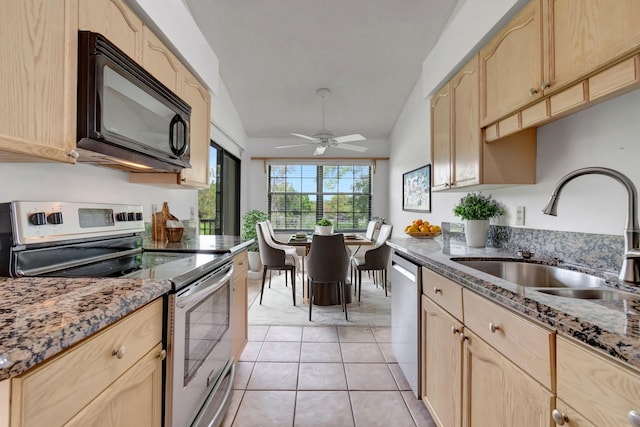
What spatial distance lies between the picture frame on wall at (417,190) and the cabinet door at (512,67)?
213 cm

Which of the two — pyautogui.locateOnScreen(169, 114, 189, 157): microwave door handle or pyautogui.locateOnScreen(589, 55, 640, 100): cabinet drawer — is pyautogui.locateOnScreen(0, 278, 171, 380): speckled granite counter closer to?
pyautogui.locateOnScreen(169, 114, 189, 157): microwave door handle

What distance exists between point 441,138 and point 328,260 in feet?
5.13

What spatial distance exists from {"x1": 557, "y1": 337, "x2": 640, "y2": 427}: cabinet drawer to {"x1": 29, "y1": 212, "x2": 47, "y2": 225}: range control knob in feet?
5.52

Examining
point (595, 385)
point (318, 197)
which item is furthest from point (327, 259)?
point (318, 197)

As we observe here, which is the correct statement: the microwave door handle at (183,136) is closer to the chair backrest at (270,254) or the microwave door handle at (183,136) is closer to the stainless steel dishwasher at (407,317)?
the stainless steel dishwasher at (407,317)

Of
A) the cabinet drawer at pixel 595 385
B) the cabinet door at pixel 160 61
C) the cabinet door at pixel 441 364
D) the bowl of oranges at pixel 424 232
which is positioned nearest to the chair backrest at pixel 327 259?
the bowl of oranges at pixel 424 232

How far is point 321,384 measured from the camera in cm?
198

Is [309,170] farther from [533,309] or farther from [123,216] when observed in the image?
[533,309]

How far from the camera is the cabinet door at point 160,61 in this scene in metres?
1.53

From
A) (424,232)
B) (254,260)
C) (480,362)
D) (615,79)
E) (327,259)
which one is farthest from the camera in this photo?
(254,260)

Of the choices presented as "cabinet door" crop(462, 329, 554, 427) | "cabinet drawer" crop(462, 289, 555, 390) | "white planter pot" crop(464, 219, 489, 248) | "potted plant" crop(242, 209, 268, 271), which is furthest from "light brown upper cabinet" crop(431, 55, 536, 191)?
"potted plant" crop(242, 209, 268, 271)

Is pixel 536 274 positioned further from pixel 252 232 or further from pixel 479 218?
pixel 252 232

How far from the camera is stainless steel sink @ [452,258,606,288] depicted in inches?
48.8

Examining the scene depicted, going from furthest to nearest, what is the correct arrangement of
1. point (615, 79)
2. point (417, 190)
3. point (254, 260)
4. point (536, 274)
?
point (254, 260) < point (417, 190) < point (536, 274) < point (615, 79)
